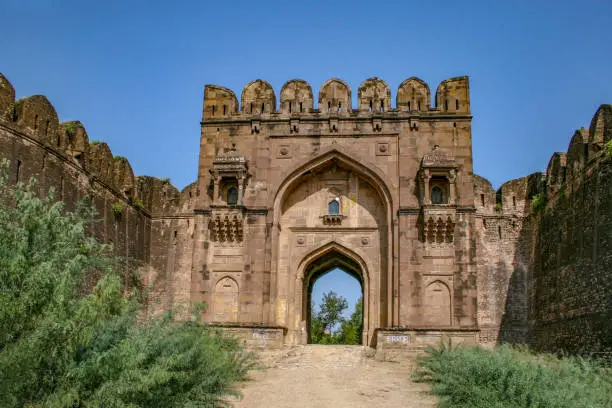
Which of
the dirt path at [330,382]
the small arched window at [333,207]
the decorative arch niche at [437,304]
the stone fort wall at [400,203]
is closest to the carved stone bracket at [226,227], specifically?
the stone fort wall at [400,203]

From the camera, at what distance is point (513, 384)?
32.9 feet

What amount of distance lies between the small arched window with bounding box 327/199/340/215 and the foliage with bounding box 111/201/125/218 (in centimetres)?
602

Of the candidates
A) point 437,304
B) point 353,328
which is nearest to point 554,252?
point 437,304

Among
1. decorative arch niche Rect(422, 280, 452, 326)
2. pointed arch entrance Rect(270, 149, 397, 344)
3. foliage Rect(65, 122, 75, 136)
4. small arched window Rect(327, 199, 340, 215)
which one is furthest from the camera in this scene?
small arched window Rect(327, 199, 340, 215)

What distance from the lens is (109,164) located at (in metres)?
19.6

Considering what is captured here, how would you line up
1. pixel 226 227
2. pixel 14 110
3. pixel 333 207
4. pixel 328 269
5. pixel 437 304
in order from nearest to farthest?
pixel 14 110 → pixel 437 304 → pixel 226 227 → pixel 333 207 → pixel 328 269

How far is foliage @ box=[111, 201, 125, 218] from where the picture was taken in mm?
19375

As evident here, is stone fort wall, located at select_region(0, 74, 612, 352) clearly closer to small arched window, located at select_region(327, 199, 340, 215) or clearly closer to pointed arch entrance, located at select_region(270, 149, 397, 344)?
pointed arch entrance, located at select_region(270, 149, 397, 344)

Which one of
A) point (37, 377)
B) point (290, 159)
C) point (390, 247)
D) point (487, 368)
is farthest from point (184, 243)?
point (37, 377)

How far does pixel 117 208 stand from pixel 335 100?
Result: 22.7 ft

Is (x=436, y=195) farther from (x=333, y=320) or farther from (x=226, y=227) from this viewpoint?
(x=333, y=320)

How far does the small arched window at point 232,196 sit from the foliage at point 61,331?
9.24 metres

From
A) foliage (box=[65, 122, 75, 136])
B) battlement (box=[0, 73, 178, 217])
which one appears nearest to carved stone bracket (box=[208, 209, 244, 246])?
battlement (box=[0, 73, 178, 217])

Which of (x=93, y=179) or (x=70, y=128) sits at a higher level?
(x=70, y=128)
